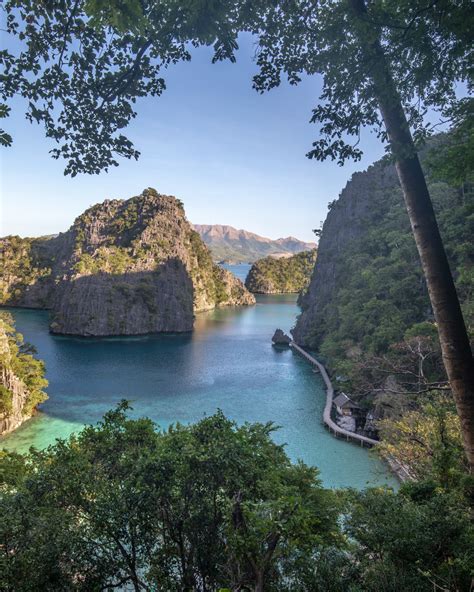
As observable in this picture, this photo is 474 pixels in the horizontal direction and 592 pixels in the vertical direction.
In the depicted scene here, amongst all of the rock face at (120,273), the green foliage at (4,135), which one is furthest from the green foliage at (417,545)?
the rock face at (120,273)

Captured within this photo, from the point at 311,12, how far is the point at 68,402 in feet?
109

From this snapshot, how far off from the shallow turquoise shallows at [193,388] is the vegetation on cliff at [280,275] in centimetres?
7710

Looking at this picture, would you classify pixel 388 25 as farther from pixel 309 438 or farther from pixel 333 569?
pixel 309 438

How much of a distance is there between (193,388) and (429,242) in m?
34.2

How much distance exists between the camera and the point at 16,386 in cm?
2561

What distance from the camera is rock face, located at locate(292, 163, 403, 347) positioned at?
179ft

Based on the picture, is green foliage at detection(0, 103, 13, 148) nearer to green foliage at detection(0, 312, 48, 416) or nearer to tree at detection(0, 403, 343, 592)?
tree at detection(0, 403, 343, 592)

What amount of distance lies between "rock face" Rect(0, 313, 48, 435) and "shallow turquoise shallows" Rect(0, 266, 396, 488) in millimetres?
951

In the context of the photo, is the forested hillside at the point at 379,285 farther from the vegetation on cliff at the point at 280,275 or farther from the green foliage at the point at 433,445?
the vegetation on cliff at the point at 280,275

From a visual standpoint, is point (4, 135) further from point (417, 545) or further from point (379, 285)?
point (379, 285)

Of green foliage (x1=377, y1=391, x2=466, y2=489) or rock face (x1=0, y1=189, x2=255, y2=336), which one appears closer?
green foliage (x1=377, y1=391, x2=466, y2=489)

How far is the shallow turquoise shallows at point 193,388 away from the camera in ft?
75.6

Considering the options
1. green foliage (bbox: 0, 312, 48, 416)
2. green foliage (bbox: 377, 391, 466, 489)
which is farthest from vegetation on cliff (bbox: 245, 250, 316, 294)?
green foliage (bbox: 377, 391, 466, 489)

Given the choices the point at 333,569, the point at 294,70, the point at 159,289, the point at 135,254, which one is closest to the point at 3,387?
the point at 333,569
